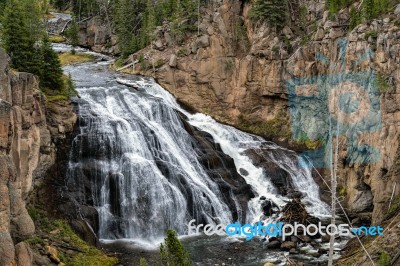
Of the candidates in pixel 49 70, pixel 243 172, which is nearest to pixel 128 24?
pixel 49 70

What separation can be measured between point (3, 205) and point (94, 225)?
11.9 metres

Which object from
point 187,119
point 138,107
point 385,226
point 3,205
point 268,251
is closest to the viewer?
point 3,205

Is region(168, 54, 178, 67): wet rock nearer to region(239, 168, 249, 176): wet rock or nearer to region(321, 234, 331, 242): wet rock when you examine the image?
region(239, 168, 249, 176): wet rock

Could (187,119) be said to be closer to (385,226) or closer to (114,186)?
(114,186)

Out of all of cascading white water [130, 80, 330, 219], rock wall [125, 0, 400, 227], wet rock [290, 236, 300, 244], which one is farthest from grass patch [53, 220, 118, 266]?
rock wall [125, 0, 400, 227]

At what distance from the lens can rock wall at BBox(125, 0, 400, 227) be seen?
3428cm

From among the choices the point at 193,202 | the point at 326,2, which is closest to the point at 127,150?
the point at 193,202

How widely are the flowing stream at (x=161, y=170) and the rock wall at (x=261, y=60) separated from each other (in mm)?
3626

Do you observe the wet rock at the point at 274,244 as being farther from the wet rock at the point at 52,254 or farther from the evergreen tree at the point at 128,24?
the evergreen tree at the point at 128,24

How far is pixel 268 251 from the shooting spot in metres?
26.1

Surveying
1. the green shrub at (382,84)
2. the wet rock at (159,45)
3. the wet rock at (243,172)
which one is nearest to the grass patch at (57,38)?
the wet rock at (159,45)

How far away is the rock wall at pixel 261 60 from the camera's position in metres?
34.3

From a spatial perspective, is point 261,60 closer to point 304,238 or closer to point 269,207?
point 269,207

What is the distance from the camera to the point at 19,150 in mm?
21844
